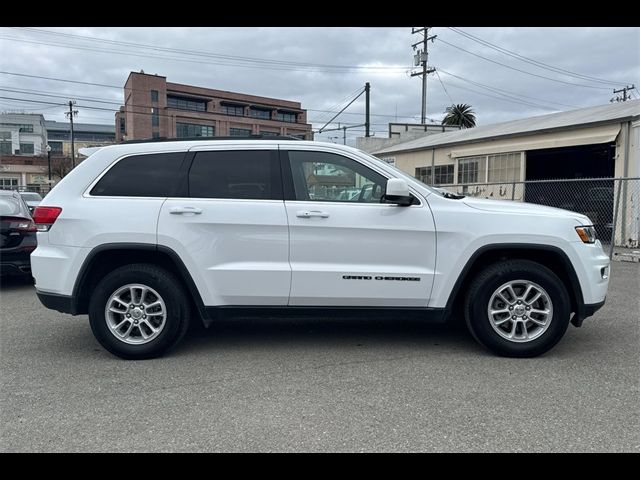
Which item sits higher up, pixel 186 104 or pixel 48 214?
pixel 186 104

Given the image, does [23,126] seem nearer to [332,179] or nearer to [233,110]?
[233,110]

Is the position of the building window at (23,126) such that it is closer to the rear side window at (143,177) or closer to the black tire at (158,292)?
the rear side window at (143,177)

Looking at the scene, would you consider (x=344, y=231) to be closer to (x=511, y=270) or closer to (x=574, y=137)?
(x=511, y=270)

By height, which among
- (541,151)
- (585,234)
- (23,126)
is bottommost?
(585,234)

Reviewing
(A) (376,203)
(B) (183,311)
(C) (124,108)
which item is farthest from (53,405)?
(C) (124,108)

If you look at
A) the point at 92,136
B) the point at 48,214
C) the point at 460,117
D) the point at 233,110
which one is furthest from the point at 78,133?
the point at 48,214

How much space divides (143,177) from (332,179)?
5.62 feet

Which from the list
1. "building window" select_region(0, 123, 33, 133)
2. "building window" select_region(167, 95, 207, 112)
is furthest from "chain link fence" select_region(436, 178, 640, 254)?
"building window" select_region(0, 123, 33, 133)

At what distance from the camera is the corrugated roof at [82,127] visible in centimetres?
10831

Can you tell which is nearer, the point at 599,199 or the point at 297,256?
the point at 297,256

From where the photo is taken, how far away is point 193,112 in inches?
2977

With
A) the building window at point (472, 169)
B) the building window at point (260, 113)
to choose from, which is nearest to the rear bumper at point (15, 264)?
the building window at point (472, 169)

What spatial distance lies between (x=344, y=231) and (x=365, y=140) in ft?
85.7
